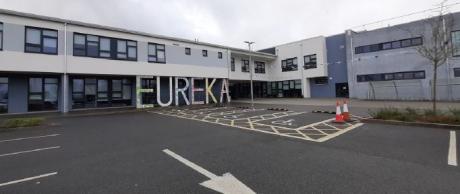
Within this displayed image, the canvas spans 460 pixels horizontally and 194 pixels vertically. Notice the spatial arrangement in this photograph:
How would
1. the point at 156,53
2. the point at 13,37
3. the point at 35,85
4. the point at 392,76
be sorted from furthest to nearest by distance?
the point at 392,76
the point at 156,53
the point at 35,85
the point at 13,37

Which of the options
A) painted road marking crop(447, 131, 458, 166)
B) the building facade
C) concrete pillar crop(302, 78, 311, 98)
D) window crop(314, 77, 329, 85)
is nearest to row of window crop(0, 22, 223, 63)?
concrete pillar crop(302, 78, 311, 98)

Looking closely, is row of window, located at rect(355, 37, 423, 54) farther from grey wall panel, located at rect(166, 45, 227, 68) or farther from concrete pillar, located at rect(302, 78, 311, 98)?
grey wall panel, located at rect(166, 45, 227, 68)

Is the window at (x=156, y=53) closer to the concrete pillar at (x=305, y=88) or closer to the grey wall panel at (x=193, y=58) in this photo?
the grey wall panel at (x=193, y=58)

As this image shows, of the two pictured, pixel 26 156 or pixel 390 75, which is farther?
pixel 390 75

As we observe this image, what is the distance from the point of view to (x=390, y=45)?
992 inches

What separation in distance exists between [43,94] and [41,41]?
4.02m

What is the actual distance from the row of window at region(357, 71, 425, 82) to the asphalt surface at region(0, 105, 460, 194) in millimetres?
18932

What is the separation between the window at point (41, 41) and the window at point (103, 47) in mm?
1247

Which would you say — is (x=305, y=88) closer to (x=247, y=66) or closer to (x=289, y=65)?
(x=289, y=65)

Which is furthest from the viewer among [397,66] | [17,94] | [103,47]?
[397,66]

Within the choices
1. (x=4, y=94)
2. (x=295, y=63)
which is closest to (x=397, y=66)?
(x=295, y=63)

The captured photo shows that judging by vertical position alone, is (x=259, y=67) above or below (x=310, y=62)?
below

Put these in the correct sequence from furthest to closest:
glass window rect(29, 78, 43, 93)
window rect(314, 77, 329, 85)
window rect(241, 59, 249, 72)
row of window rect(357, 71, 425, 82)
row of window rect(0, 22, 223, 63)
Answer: window rect(241, 59, 249, 72), window rect(314, 77, 329, 85), row of window rect(357, 71, 425, 82), glass window rect(29, 78, 43, 93), row of window rect(0, 22, 223, 63)

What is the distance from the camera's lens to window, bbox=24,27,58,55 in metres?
15.8
